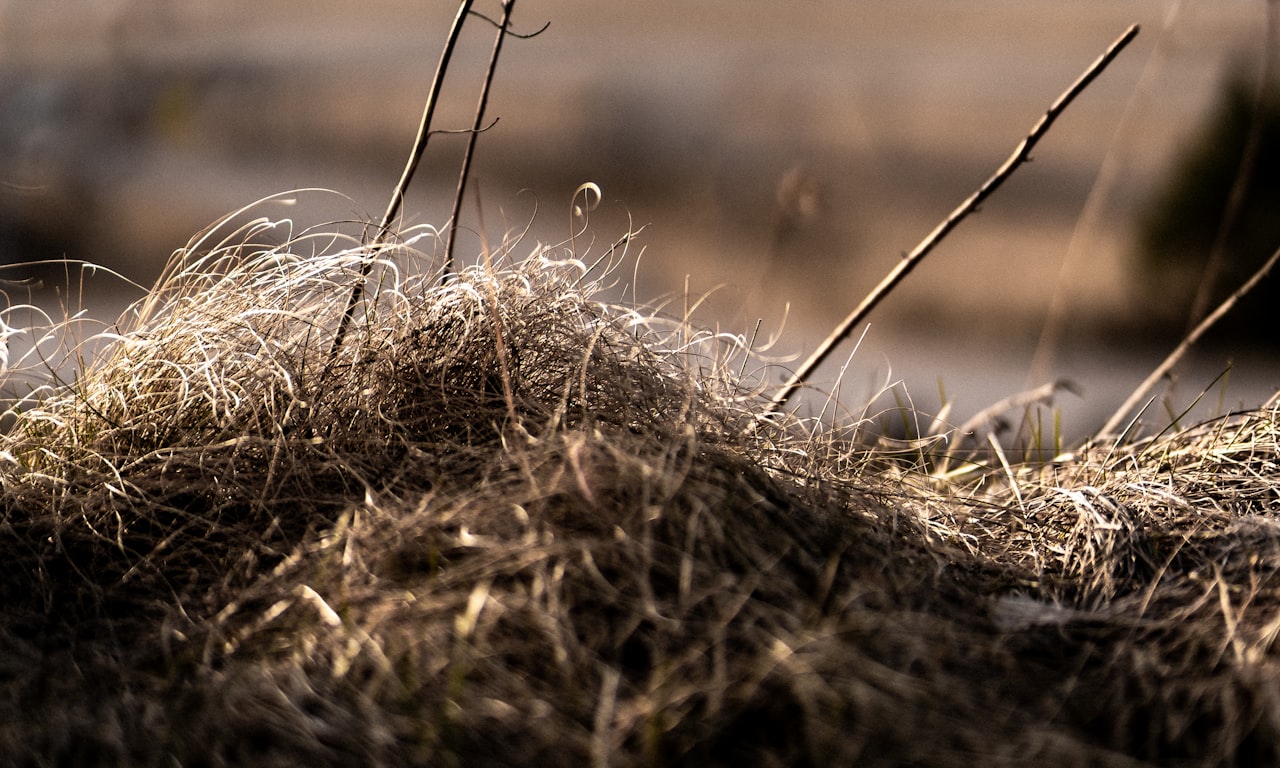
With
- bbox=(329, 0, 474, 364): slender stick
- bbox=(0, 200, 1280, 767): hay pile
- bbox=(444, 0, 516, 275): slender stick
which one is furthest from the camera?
bbox=(444, 0, 516, 275): slender stick

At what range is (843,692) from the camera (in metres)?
1.01

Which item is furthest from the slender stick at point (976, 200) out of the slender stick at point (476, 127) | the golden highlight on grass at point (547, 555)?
the slender stick at point (476, 127)

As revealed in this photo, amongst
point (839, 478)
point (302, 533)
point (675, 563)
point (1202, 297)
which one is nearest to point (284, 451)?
point (302, 533)

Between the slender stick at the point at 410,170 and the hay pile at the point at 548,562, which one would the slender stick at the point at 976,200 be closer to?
the hay pile at the point at 548,562

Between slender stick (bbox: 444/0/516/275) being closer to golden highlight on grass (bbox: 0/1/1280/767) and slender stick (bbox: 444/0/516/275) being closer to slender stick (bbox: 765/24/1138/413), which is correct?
golden highlight on grass (bbox: 0/1/1280/767)

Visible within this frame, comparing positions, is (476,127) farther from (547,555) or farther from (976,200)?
(547,555)

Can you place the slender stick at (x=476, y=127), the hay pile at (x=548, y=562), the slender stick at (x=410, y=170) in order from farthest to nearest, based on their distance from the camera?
the slender stick at (x=476, y=127) → the slender stick at (x=410, y=170) → the hay pile at (x=548, y=562)

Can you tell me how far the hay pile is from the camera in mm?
1014

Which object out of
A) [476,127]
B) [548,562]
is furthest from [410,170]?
[548,562]

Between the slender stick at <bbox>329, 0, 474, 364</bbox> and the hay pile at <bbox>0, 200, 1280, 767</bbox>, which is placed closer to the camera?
the hay pile at <bbox>0, 200, 1280, 767</bbox>

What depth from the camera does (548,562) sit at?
3.77ft

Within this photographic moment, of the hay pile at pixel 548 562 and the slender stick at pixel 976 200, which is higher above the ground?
the slender stick at pixel 976 200

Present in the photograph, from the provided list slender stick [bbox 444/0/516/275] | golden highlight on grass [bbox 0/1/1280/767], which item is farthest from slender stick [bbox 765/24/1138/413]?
slender stick [bbox 444/0/516/275]

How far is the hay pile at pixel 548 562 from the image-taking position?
1014mm
